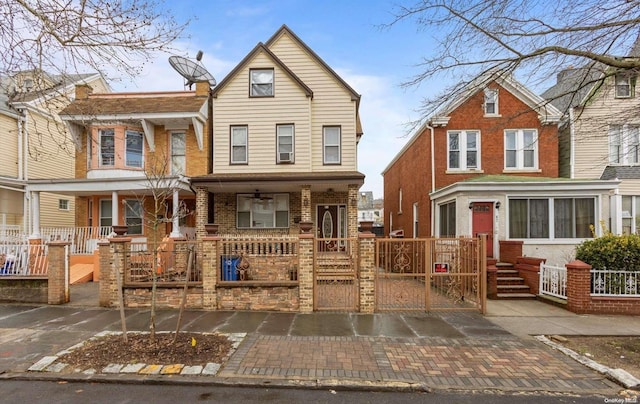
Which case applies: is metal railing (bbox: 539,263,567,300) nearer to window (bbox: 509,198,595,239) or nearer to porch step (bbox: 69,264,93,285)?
window (bbox: 509,198,595,239)

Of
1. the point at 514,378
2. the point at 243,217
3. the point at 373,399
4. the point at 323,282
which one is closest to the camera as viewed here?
the point at 373,399

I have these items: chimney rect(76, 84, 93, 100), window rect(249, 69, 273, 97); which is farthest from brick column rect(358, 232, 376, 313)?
chimney rect(76, 84, 93, 100)

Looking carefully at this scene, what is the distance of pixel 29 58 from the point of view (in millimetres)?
6105

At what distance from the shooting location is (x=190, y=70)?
15969mm

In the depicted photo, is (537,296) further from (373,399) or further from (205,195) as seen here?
(205,195)

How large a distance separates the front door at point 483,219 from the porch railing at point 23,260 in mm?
14063

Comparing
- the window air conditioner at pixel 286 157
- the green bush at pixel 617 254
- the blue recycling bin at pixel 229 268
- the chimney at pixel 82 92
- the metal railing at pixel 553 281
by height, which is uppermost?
the chimney at pixel 82 92

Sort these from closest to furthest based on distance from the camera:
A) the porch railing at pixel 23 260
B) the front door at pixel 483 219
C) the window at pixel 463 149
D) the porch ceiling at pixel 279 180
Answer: the porch railing at pixel 23 260
the front door at pixel 483 219
the porch ceiling at pixel 279 180
the window at pixel 463 149

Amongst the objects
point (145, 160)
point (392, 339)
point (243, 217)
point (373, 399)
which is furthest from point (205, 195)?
point (373, 399)

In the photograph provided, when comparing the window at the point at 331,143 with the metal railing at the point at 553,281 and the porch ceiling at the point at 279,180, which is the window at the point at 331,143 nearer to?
the porch ceiling at the point at 279,180

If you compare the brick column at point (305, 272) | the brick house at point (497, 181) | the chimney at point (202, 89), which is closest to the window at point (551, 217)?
the brick house at point (497, 181)

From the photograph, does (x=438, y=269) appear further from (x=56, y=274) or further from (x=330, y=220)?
(x=56, y=274)

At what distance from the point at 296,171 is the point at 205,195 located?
3.95 meters

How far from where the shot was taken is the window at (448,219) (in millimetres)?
13000
